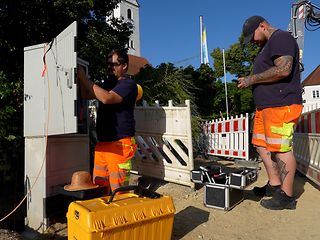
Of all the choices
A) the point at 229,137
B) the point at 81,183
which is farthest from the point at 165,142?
the point at 229,137

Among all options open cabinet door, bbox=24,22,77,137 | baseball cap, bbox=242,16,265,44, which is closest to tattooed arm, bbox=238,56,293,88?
baseball cap, bbox=242,16,265,44

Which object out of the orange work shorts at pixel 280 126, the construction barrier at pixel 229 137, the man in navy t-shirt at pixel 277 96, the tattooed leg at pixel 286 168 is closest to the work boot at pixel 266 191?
the man in navy t-shirt at pixel 277 96

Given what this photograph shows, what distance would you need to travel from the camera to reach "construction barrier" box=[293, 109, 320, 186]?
4.75 m

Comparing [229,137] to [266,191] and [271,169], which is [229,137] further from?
[271,169]

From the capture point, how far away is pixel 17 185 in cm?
504

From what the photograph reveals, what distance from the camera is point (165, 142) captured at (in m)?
5.18

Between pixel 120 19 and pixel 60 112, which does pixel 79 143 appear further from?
pixel 120 19

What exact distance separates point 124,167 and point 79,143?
979 millimetres

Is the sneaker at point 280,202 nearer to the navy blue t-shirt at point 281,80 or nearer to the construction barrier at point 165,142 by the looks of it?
the navy blue t-shirt at point 281,80

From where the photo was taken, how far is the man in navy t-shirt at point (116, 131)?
3527 millimetres

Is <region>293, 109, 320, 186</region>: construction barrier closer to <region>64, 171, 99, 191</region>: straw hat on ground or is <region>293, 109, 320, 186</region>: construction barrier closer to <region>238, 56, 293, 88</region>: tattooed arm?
<region>238, 56, 293, 88</region>: tattooed arm

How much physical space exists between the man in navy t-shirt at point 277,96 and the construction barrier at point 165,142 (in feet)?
3.97

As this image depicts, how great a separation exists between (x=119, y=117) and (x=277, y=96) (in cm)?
165

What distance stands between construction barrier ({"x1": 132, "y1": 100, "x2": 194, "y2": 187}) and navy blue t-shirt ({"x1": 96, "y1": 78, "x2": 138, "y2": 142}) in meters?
1.28
